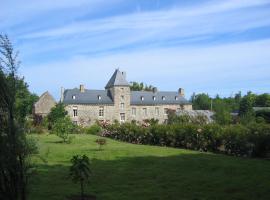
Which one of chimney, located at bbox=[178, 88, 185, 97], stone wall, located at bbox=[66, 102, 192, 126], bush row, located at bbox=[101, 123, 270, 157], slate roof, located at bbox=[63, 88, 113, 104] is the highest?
chimney, located at bbox=[178, 88, 185, 97]

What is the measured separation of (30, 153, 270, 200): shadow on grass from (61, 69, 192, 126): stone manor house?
134 ft

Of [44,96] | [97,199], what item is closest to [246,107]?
[44,96]

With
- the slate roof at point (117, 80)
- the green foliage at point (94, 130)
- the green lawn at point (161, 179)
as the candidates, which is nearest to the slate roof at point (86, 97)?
the slate roof at point (117, 80)

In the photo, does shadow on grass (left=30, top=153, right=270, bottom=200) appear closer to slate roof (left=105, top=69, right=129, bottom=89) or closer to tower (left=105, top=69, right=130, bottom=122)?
tower (left=105, top=69, right=130, bottom=122)

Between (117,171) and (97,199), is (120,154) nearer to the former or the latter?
(117,171)

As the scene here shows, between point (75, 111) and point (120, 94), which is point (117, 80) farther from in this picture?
point (75, 111)

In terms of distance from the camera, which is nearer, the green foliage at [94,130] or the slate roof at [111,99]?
the green foliage at [94,130]

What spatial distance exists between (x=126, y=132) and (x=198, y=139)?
878cm

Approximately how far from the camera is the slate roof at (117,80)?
59344 mm

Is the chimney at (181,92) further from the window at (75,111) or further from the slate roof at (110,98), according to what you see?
the window at (75,111)

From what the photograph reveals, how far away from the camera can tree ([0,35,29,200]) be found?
6887mm

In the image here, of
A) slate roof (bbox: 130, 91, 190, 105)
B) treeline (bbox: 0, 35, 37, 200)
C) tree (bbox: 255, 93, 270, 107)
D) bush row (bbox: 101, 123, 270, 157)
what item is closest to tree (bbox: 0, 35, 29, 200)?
treeline (bbox: 0, 35, 37, 200)

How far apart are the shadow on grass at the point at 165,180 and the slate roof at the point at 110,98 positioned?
42.0 meters

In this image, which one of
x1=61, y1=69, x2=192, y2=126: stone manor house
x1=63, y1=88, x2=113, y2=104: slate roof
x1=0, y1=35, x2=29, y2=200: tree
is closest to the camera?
x1=0, y1=35, x2=29, y2=200: tree
